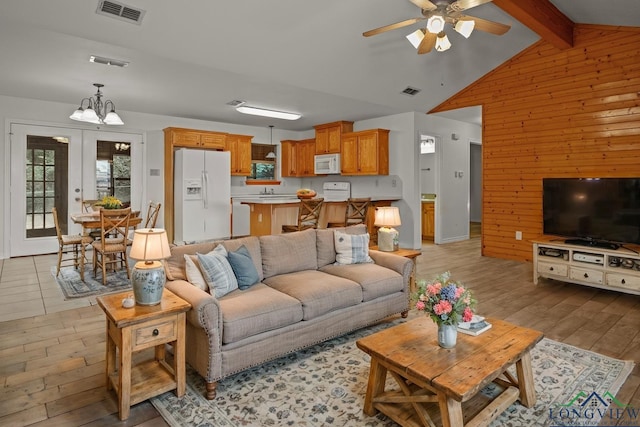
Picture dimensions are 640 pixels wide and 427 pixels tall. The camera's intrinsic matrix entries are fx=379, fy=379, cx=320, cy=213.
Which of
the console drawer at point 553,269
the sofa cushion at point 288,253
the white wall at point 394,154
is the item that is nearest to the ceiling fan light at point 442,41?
the sofa cushion at point 288,253

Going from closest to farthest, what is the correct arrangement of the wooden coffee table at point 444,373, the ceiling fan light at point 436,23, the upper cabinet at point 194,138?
the wooden coffee table at point 444,373 < the ceiling fan light at point 436,23 < the upper cabinet at point 194,138

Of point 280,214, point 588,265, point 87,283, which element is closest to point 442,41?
point 588,265

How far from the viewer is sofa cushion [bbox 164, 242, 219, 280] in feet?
9.07

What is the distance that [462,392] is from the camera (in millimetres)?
1640

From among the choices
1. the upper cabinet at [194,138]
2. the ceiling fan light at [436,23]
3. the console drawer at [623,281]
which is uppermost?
the ceiling fan light at [436,23]

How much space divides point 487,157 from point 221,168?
4.84 meters

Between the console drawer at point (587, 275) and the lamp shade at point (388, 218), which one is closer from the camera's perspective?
the lamp shade at point (388, 218)

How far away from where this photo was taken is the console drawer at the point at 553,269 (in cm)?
463

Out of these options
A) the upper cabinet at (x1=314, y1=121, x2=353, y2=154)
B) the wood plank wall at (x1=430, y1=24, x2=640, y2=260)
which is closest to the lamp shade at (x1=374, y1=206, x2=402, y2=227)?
the wood plank wall at (x1=430, y1=24, x2=640, y2=260)

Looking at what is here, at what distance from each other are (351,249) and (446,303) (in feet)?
5.63

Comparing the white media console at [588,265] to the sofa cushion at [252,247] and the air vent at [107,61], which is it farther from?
the air vent at [107,61]

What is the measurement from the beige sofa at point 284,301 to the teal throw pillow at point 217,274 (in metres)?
0.07

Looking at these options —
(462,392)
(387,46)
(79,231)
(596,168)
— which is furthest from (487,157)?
(79,231)

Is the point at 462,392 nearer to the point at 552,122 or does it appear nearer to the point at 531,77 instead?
the point at 552,122
